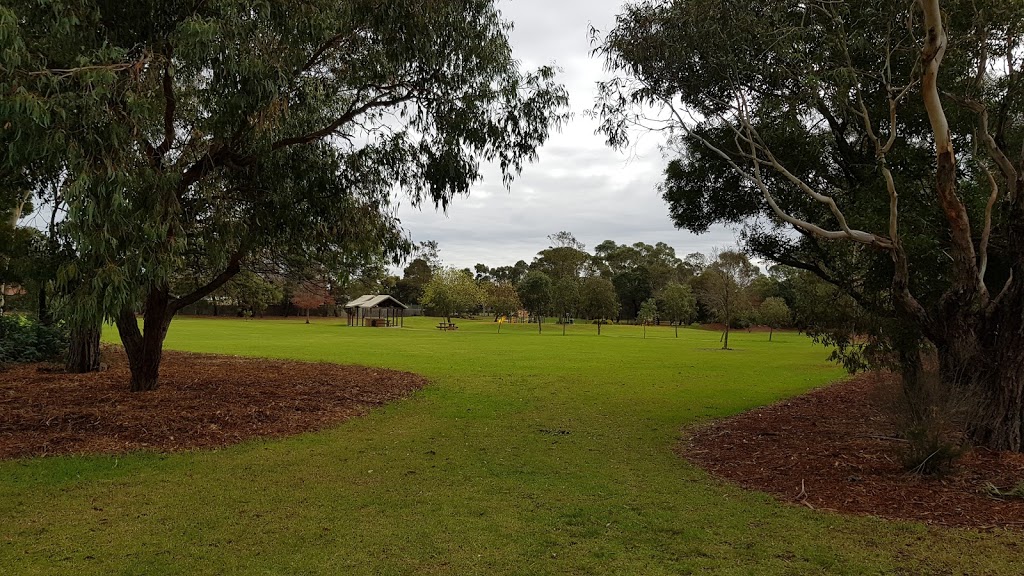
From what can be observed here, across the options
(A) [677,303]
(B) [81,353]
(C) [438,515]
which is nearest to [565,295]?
(A) [677,303]

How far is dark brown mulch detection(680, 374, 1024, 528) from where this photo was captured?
622 cm

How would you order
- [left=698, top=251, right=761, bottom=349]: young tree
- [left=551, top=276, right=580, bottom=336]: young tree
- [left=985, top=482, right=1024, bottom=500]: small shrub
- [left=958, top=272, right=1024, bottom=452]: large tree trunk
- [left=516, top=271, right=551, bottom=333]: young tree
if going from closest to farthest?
[left=985, top=482, right=1024, bottom=500]: small shrub
[left=958, top=272, right=1024, bottom=452]: large tree trunk
[left=698, top=251, right=761, bottom=349]: young tree
[left=516, top=271, right=551, bottom=333]: young tree
[left=551, top=276, right=580, bottom=336]: young tree

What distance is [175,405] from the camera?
37.1 ft

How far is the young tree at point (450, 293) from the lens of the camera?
61.2m

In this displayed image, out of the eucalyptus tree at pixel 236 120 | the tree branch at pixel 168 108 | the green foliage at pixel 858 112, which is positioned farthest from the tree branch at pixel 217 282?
the green foliage at pixel 858 112

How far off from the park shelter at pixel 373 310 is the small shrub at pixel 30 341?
40999mm

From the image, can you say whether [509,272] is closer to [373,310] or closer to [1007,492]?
[373,310]

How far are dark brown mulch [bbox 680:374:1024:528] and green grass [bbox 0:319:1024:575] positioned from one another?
1.36 ft

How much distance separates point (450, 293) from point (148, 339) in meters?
48.8

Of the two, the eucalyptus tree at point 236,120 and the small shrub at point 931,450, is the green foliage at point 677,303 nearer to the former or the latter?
the eucalyptus tree at point 236,120

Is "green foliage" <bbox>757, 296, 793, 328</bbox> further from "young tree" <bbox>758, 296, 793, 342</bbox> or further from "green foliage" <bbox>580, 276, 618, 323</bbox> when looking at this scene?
"green foliage" <bbox>580, 276, 618, 323</bbox>

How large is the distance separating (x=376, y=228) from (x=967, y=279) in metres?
9.27

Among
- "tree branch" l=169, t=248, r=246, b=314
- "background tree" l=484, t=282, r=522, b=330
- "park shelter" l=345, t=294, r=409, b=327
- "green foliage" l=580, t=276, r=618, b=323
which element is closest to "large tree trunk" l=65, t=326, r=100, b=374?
"tree branch" l=169, t=248, r=246, b=314

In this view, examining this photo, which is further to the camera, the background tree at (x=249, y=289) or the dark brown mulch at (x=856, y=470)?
the background tree at (x=249, y=289)
